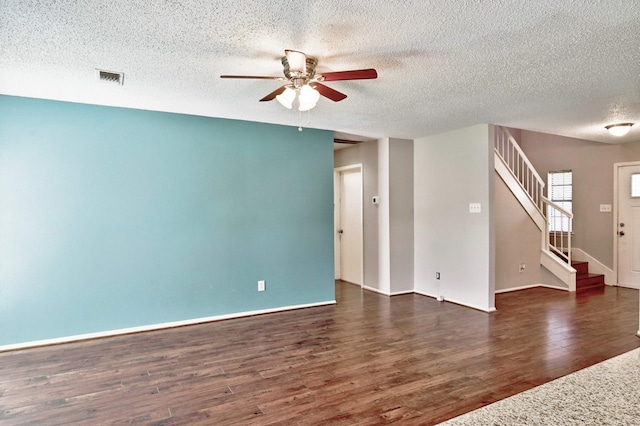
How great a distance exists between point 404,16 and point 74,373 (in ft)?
12.2

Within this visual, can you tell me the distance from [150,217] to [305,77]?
2.59 metres

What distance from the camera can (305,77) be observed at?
2.83m

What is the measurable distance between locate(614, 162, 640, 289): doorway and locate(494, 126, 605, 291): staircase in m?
0.40

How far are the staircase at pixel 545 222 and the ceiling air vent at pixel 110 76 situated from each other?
17.1 feet

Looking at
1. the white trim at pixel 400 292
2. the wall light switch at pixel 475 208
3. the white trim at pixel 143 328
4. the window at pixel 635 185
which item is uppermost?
the window at pixel 635 185

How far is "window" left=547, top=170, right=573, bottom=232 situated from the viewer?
7.29 metres

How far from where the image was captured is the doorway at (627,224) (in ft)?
21.1

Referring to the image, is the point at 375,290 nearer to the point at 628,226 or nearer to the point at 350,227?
the point at 350,227

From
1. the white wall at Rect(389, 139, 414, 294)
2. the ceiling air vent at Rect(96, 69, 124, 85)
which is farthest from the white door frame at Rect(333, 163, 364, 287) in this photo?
the ceiling air vent at Rect(96, 69, 124, 85)

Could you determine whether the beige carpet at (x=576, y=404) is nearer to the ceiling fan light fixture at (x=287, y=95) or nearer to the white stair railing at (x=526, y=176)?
the ceiling fan light fixture at (x=287, y=95)

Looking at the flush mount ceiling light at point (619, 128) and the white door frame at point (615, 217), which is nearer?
the flush mount ceiling light at point (619, 128)

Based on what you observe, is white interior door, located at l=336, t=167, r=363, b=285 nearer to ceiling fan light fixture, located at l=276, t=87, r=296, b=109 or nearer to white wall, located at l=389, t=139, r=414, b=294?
white wall, located at l=389, t=139, r=414, b=294

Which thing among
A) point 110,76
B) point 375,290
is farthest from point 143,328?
point 375,290

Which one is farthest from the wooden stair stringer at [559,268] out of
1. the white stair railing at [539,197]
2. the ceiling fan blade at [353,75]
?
the ceiling fan blade at [353,75]
